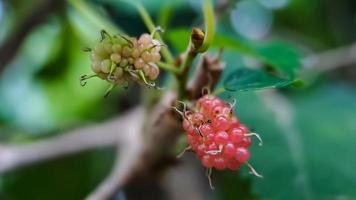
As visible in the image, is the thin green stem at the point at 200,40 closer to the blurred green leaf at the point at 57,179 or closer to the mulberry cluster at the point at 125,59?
the mulberry cluster at the point at 125,59

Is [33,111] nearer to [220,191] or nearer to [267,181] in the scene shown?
[220,191]

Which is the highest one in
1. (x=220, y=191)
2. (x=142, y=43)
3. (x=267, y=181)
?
(x=142, y=43)

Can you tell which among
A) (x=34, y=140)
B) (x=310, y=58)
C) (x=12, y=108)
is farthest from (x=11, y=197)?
(x=310, y=58)

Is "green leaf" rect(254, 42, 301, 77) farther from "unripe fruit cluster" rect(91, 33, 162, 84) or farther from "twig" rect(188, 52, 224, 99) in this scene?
"unripe fruit cluster" rect(91, 33, 162, 84)

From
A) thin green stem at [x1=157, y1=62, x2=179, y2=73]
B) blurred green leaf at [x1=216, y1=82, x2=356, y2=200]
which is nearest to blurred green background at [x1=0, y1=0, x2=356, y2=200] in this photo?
blurred green leaf at [x1=216, y1=82, x2=356, y2=200]

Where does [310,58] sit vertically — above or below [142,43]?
below

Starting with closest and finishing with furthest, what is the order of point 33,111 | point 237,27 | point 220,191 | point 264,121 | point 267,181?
point 267,181 < point 264,121 < point 220,191 < point 237,27 < point 33,111
